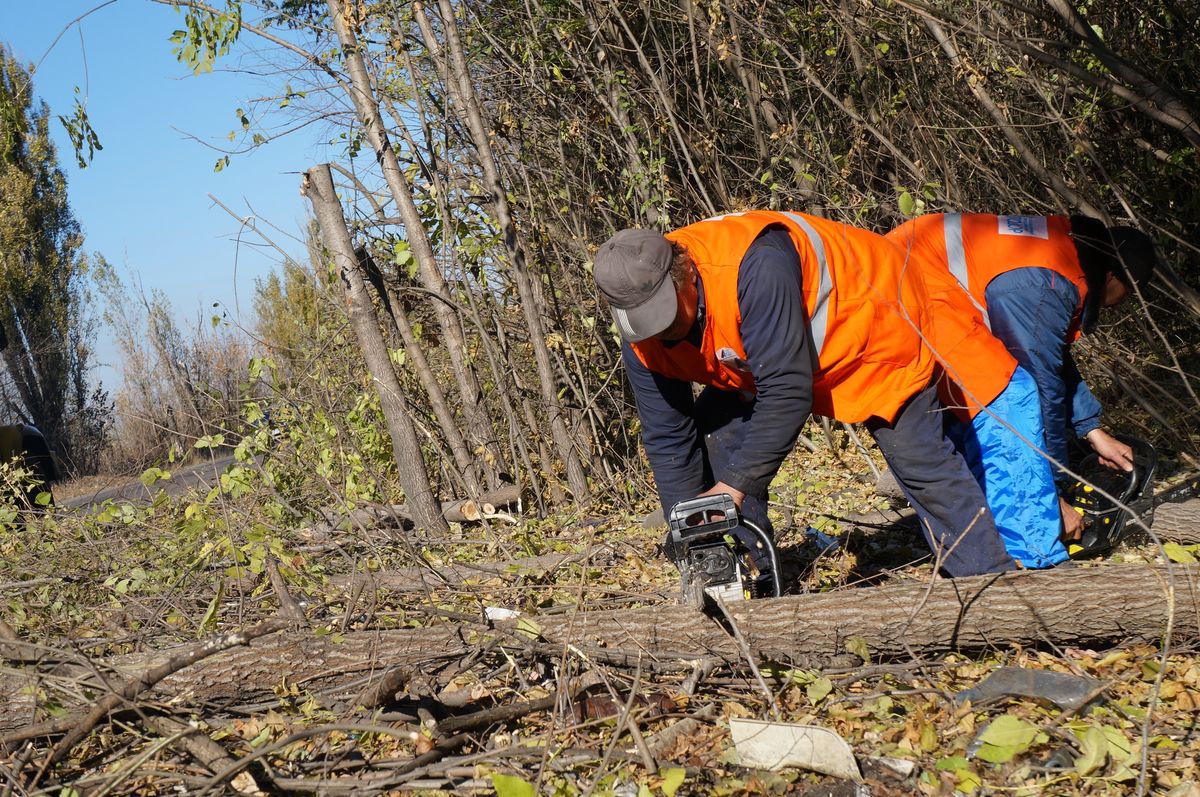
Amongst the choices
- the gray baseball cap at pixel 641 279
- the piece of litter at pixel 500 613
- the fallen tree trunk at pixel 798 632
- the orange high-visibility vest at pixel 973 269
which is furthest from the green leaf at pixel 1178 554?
the piece of litter at pixel 500 613

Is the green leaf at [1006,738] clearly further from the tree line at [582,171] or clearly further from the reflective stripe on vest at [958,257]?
the tree line at [582,171]

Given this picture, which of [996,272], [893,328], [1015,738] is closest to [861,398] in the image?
[893,328]

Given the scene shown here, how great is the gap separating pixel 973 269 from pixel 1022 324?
0.28 m

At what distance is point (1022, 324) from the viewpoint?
11.4 feet

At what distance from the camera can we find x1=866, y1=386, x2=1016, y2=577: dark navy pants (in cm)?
325

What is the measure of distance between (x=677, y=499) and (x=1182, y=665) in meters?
1.72

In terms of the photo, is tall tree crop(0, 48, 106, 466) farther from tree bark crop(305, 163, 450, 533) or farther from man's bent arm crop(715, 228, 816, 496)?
man's bent arm crop(715, 228, 816, 496)

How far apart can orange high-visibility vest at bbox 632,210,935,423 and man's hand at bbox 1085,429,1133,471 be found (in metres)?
0.93

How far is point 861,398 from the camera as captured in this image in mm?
3277

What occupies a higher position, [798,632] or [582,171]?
[582,171]

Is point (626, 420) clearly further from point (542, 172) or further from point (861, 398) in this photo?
point (861, 398)

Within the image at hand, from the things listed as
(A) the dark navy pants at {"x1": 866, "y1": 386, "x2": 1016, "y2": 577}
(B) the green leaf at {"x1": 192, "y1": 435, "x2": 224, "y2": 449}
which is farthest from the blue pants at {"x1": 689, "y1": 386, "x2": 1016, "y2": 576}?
(B) the green leaf at {"x1": 192, "y1": 435, "x2": 224, "y2": 449}

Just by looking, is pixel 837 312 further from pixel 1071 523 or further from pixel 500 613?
pixel 500 613

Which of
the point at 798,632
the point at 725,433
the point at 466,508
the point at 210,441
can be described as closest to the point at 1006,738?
the point at 798,632
